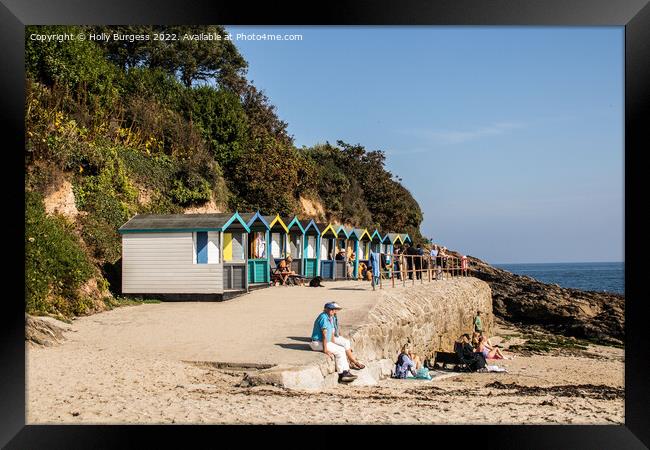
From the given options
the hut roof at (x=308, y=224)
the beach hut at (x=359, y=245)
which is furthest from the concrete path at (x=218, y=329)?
the beach hut at (x=359, y=245)

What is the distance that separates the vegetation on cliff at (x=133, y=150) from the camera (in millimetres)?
15445

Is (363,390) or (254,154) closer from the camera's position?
(363,390)

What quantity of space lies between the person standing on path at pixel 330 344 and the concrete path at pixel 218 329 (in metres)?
0.15

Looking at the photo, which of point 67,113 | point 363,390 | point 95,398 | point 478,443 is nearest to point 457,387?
point 363,390

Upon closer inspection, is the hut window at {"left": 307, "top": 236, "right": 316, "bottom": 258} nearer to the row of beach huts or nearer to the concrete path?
the row of beach huts

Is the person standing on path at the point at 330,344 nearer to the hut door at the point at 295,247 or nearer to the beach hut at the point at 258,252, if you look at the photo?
the beach hut at the point at 258,252

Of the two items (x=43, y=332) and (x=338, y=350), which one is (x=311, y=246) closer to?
(x=43, y=332)

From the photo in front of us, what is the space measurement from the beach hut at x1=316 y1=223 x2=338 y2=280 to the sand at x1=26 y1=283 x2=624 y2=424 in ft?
37.8

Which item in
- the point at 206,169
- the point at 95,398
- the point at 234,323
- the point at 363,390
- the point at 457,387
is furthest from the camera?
the point at 206,169

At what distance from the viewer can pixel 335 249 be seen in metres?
27.7

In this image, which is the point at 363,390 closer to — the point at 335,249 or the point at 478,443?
the point at 478,443

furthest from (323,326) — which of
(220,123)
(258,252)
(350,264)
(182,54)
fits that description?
(182,54)
